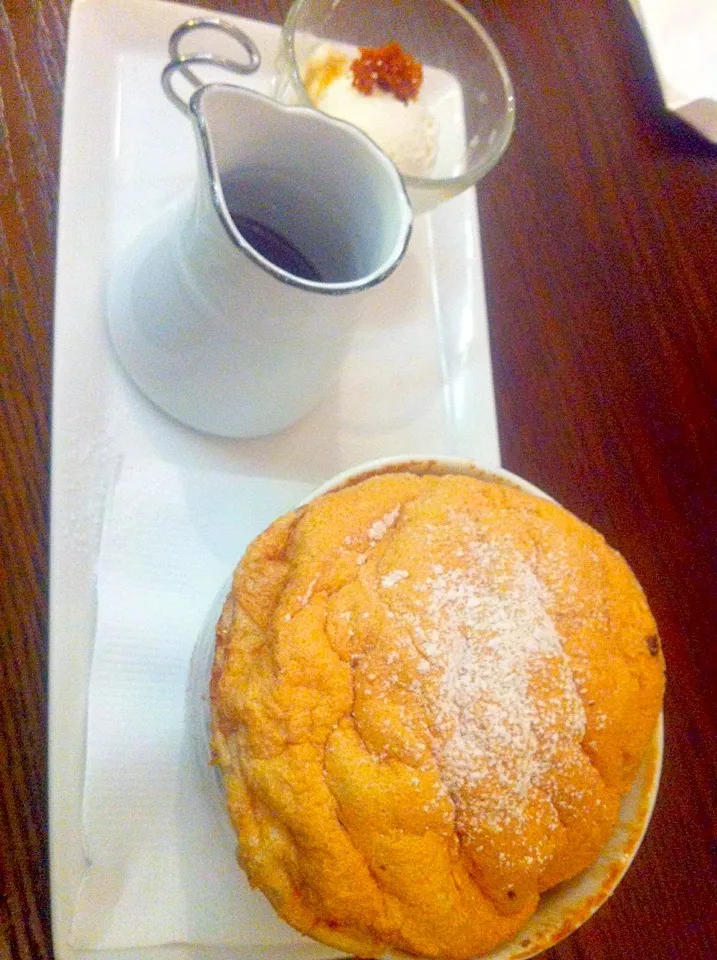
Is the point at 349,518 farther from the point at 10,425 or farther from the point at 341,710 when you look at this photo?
the point at 10,425

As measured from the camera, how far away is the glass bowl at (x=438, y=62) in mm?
753

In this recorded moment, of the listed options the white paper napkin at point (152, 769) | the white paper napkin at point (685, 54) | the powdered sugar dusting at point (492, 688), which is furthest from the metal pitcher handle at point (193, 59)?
the white paper napkin at point (685, 54)

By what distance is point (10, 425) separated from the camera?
609 millimetres

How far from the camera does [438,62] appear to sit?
34.1 inches

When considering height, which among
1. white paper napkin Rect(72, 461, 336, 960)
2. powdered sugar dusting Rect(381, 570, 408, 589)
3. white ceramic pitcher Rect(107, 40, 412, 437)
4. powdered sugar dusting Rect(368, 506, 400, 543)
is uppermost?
white ceramic pitcher Rect(107, 40, 412, 437)

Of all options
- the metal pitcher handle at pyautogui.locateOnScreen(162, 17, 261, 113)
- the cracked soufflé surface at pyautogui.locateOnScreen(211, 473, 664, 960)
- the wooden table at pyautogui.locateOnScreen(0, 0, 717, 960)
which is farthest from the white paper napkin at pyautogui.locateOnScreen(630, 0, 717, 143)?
the cracked soufflé surface at pyautogui.locateOnScreen(211, 473, 664, 960)

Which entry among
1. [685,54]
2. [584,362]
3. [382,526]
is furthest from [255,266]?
[685,54]

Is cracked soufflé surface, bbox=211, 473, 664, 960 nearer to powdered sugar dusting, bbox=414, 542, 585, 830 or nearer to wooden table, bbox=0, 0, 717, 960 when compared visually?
powdered sugar dusting, bbox=414, 542, 585, 830

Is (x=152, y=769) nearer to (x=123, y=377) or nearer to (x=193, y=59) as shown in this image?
(x=123, y=377)

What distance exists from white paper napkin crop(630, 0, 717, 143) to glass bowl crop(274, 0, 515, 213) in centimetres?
35

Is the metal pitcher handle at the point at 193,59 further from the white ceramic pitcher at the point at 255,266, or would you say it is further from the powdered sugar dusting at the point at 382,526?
the powdered sugar dusting at the point at 382,526

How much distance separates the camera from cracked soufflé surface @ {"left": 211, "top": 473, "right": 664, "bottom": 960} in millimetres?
448

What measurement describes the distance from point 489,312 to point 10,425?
0.50 metres

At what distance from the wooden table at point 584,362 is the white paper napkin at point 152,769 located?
5 centimetres
